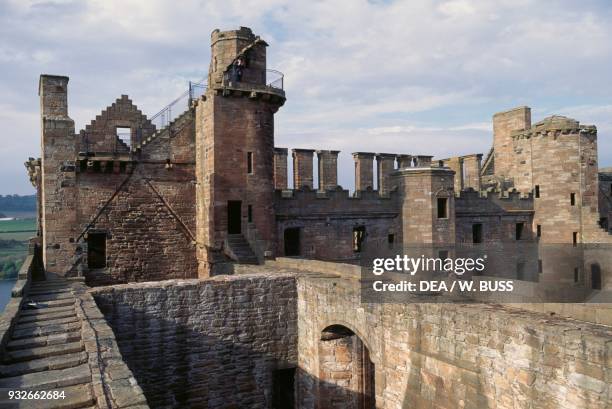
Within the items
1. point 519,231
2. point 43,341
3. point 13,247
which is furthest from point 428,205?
point 13,247

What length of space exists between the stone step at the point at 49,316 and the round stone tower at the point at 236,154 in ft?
29.4

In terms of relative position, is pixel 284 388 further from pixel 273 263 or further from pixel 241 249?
pixel 241 249

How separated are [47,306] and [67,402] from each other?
6.00 meters

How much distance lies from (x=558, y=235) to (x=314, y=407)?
60.9 feet

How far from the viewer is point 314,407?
14914 millimetres

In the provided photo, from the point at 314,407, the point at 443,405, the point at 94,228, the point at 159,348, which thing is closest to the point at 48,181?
the point at 94,228

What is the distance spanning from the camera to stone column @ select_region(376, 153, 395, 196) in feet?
84.8

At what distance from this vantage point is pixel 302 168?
2394cm

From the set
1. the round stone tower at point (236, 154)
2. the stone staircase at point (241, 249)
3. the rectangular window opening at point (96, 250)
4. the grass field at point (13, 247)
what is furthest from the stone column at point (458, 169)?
the grass field at point (13, 247)

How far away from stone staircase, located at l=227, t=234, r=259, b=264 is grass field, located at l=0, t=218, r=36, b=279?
4722 cm

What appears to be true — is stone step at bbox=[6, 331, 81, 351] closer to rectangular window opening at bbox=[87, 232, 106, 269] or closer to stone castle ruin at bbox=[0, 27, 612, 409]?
stone castle ruin at bbox=[0, 27, 612, 409]

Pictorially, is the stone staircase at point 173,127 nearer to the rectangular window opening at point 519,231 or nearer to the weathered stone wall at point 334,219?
the weathered stone wall at point 334,219

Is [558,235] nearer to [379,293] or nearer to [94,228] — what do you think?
[379,293]

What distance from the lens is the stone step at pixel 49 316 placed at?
30.7 feet
